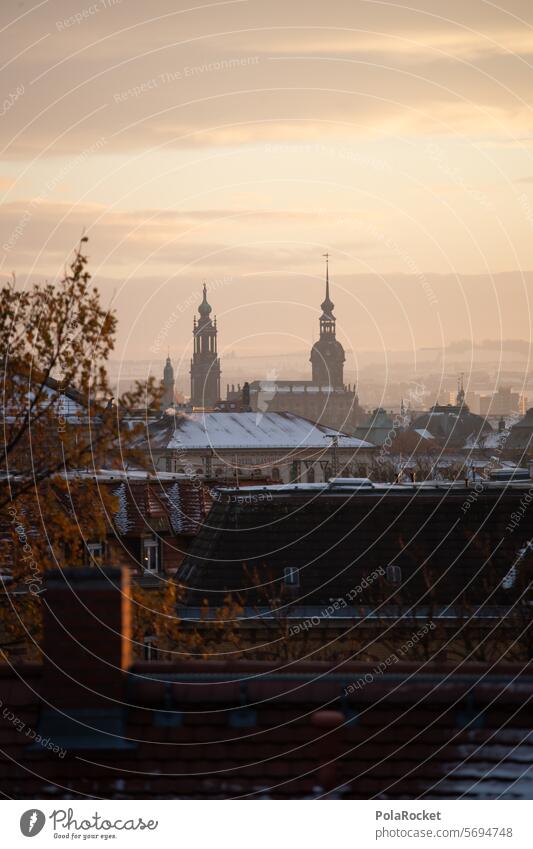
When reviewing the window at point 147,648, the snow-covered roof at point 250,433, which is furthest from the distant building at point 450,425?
the window at point 147,648

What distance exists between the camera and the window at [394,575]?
30797mm

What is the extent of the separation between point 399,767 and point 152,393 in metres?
8.84

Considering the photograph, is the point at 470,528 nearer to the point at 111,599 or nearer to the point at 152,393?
the point at 152,393

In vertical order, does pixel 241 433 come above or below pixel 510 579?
above

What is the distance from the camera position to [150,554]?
3650 centimetres

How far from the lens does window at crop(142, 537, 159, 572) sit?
3609 centimetres

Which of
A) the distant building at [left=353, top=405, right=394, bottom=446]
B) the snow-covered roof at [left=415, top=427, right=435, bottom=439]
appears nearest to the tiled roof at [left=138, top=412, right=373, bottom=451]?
the distant building at [left=353, top=405, right=394, bottom=446]

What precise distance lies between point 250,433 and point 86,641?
102 m

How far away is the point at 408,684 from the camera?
10.2m

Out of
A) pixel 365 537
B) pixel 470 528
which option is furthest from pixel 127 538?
pixel 470 528

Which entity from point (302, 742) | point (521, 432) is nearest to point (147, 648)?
point (302, 742)

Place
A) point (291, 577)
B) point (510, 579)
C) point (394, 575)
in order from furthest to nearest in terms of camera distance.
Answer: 1. point (291, 577)
2. point (394, 575)
3. point (510, 579)

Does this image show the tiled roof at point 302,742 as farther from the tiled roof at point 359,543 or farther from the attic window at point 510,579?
the attic window at point 510,579

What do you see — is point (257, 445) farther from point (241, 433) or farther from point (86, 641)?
point (86, 641)
